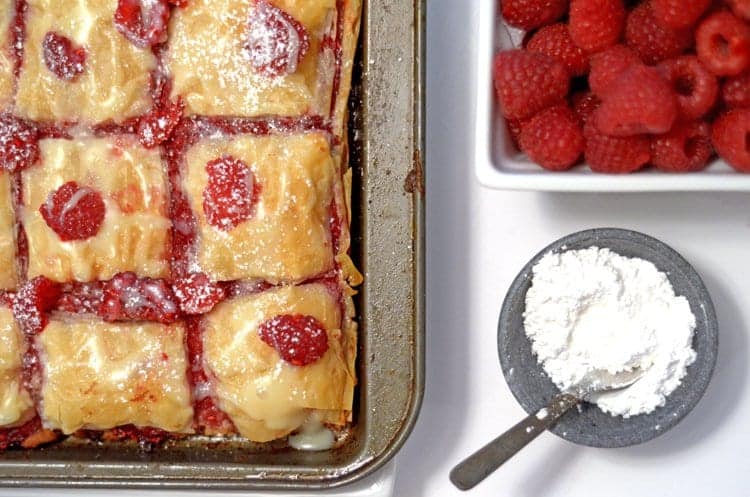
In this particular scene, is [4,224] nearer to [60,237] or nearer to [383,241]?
[60,237]

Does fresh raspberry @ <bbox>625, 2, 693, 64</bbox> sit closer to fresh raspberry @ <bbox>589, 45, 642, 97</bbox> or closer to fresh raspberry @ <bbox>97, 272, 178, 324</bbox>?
fresh raspberry @ <bbox>589, 45, 642, 97</bbox>

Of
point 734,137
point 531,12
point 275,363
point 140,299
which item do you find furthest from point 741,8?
point 140,299

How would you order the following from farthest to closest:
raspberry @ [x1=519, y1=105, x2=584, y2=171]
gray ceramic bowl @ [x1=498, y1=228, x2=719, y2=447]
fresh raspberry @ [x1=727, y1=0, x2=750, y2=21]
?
gray ceramic bowl @ [x1=498, y1=228, x2=719, y2=447], raspberry @ [x1=519, y1=105, x2=584, y2=171], fresh raspberry @ [x1=727, y1=0, x2=750, y2=21]

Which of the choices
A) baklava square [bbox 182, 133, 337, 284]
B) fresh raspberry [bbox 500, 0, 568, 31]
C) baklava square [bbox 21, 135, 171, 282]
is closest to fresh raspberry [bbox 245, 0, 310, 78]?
baklava square [bbox 182, 133, 337, 284]

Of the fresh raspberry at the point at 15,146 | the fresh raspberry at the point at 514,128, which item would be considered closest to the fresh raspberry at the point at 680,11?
the fresh raspberry at the point at 514,128

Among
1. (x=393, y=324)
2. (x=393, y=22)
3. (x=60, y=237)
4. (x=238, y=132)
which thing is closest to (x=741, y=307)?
(x=393, y=324)
